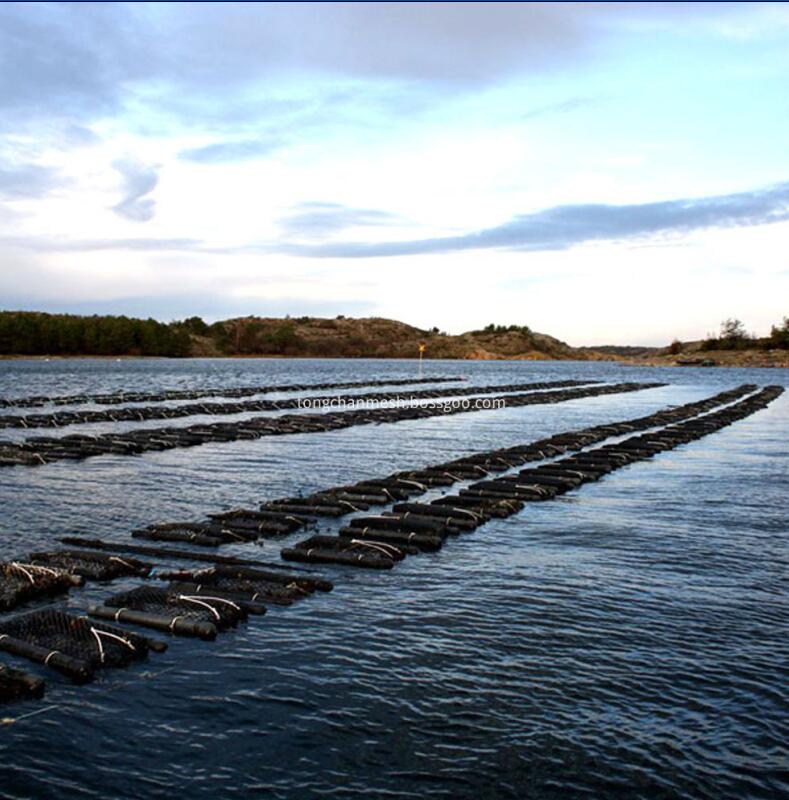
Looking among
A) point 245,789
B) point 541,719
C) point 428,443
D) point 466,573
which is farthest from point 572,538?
point 428,443

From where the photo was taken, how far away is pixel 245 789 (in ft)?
34.9

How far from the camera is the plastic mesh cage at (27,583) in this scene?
56.3 ft

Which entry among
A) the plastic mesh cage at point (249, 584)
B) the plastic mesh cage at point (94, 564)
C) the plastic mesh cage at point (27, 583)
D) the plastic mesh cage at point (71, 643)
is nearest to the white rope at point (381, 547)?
the plastic mesh cage at point (249, 584)

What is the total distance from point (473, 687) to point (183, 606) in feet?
20.9

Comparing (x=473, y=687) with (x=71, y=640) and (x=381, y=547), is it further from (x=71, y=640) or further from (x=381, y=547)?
(x=381, y=547)

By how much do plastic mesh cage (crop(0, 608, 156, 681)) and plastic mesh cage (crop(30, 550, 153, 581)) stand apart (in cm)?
367

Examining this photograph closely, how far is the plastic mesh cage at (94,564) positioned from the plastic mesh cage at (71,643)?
367 cm

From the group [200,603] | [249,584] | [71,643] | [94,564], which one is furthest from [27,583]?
[249,584]

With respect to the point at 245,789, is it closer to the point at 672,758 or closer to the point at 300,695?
the point at 300,695

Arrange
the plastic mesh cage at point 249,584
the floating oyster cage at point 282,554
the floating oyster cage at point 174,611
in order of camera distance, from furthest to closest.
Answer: the plastic mesh cage at point 249,584 < the floating oyster cage at point 174,611 < the floating oyster cage at point 282,554

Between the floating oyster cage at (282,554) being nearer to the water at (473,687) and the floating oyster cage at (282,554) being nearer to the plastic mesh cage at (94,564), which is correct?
the plastic mesh cage at (94,564)

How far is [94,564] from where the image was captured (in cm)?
1970

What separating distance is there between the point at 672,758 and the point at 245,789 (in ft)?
19.4

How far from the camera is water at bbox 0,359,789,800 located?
11023 mm
